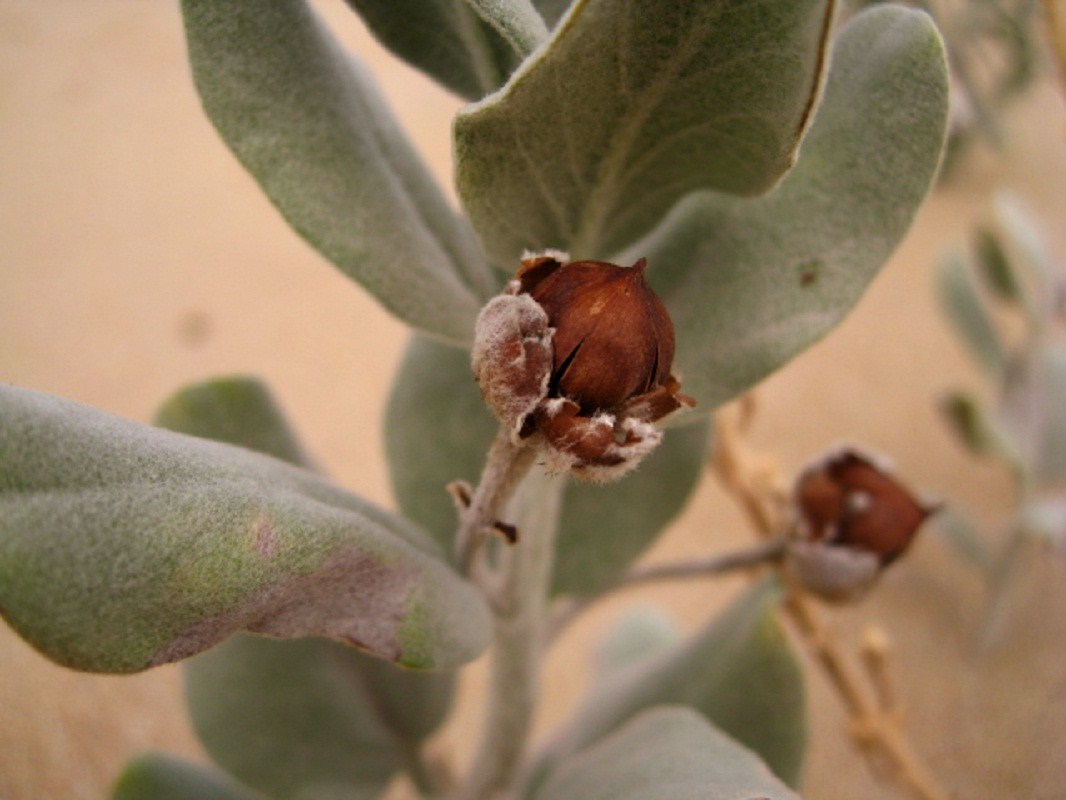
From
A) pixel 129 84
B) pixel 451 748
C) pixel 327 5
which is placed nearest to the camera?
pixel 451 748

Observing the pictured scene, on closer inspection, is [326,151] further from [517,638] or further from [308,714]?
[308,714]

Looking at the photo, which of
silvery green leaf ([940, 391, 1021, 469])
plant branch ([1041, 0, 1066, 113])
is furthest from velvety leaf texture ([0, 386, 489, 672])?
silvery green leaf ([940, 391, 1021, 469])

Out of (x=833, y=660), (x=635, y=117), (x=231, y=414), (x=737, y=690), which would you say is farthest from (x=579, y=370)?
(x=833, y=660)

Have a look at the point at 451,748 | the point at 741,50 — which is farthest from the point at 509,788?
the point at 741,50

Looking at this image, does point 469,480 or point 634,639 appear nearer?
point 469,480

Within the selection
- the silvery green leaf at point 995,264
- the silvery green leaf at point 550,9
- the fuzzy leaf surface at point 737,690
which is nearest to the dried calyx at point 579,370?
the silvery green leaf at point 550,9

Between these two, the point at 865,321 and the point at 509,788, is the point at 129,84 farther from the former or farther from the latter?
the point at 509,788
